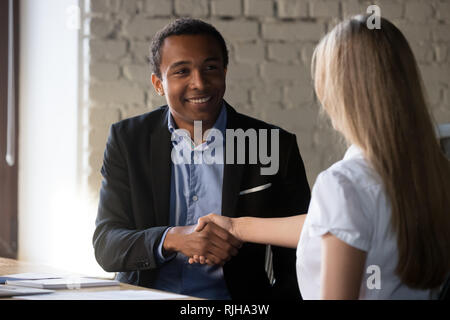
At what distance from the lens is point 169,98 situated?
6.28 ft

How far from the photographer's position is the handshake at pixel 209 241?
62.0 inches

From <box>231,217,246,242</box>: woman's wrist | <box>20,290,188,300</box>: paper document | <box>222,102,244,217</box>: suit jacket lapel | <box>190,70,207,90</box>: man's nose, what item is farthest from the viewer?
<box>190,70,207,90</box>: man's nose

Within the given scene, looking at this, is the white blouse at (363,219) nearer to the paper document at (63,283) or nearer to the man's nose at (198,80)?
the paper document at (63,283)

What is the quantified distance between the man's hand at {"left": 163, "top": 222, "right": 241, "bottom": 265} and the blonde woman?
0.49 m

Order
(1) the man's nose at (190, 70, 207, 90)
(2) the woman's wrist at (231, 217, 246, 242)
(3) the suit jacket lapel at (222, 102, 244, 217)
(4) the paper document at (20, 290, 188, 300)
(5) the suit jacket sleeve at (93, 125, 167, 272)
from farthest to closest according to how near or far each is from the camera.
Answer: (1) the man's nose at (190, 70, 207, 90), (3) the suit jacket lapel at (222, 102, 244, 217), (5) the suit jacket sleeve at (93, 125, 167, 272), (2) the woman's wrist at (231, 217, 246, 242), (4) the paper document at (20, 290, 188, 300)

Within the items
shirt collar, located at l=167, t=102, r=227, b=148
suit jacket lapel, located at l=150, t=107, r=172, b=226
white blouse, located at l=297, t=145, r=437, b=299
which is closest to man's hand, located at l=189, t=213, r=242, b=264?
suit jacket lapel, located at l=150, t=107, r=172, b=226

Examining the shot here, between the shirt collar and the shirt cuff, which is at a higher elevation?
the shirt collar

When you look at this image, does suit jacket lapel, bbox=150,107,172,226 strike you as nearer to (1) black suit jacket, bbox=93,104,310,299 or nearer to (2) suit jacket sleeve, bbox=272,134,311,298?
(1) black suit jacket, bbox=93,104,310,299

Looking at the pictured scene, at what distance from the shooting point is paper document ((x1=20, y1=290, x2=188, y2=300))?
3.72 feet

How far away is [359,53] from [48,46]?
197 cm

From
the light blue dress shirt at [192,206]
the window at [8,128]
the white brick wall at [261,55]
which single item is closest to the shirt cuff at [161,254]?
the light blue dress shirt at [192,206]

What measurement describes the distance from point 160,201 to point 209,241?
272 mm
